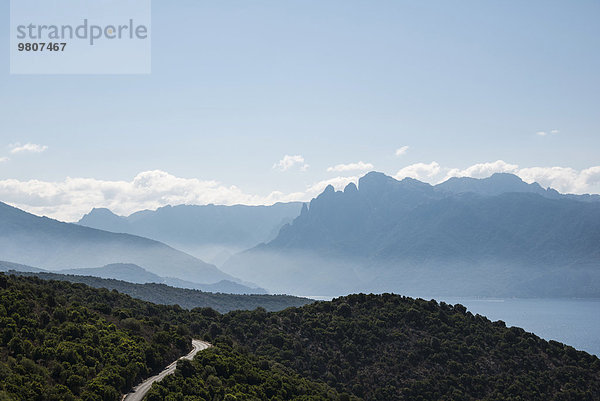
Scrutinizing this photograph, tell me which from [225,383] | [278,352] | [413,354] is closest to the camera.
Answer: [225,383]

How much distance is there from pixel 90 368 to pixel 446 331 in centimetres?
8010

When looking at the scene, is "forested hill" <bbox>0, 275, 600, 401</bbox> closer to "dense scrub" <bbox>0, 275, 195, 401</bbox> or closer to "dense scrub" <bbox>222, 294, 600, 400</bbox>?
"dense scrub" <bbox>0, 275, 195, 401</bbox>

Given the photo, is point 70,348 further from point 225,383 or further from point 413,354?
point 413,354

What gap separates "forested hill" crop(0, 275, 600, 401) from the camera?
51.3 meters

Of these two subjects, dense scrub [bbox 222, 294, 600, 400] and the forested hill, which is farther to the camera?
dense scrub [bbox 222, 294, 600, 400]

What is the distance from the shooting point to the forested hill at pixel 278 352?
2020 inches

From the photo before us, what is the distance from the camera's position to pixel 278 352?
9675cm

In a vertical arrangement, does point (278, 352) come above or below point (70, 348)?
below

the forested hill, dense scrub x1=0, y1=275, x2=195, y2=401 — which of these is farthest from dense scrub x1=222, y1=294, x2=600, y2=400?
dense scrub x1=0, y1=275, x2=195, y2=401

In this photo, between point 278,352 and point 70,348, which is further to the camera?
point 278,352

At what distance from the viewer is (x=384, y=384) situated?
303 feet

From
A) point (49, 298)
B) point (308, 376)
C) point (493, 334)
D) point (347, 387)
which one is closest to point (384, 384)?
point (347, 387)

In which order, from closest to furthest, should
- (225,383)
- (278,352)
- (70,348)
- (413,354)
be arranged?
1. (70,348)
2. (225,383)
3. (278,352)
4. (413,354)

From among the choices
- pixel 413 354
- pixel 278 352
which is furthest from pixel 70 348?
pixel 413 354
